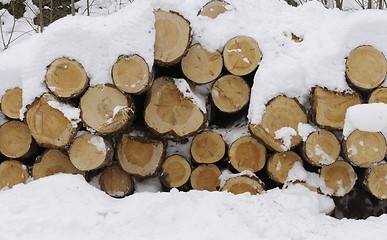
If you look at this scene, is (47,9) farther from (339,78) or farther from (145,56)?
(339,78)

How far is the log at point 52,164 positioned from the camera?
11.0 ft

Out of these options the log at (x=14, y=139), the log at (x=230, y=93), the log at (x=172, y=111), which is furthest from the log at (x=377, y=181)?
the log at (x=14, y=139)

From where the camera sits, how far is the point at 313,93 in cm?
312

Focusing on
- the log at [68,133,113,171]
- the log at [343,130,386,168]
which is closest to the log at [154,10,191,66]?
the log at [68,133,113,171]

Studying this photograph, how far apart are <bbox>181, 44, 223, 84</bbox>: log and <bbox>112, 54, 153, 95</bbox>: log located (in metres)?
0.33

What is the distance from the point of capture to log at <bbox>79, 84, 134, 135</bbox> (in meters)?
3.11

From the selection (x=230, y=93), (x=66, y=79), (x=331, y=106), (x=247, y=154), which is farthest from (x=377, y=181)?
(x=66, y=79)

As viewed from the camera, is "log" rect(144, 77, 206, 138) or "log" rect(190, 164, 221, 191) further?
"log" rect(190, 164, 221, 191)

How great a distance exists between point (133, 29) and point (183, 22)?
34 cm

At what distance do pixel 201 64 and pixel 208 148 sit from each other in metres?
0.57

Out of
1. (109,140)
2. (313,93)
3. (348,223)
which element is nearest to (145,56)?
(109,140)

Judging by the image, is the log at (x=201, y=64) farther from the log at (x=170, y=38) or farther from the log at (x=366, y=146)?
the log at (x=366, y=146)

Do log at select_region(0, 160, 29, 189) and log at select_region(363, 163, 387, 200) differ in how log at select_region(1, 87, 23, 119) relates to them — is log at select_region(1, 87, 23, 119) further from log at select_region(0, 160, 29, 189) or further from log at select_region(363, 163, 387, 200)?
log at select_region(363, 163, 387, 200)

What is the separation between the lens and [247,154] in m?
3.30
